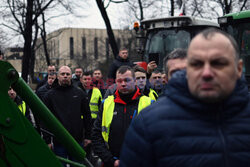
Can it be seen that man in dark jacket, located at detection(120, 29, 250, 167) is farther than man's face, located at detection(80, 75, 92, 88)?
No

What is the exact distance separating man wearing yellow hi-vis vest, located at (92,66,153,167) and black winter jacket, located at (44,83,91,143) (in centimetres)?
180

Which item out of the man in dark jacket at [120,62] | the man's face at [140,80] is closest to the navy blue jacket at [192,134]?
the man's face at [140,80]

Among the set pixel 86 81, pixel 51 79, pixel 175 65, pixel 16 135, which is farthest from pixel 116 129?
pixel 51 79

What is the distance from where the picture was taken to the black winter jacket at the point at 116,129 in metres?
3.97

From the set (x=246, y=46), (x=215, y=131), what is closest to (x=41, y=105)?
(x=215, y=131)

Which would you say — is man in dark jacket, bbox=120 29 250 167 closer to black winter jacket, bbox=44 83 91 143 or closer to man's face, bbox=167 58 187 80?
man's face, bbox=167 58 187 80

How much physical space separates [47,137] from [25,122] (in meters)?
3.59

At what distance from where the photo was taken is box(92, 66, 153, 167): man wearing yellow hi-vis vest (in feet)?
13.0

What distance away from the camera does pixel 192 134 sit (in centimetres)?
175

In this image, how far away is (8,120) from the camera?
79.0 inches

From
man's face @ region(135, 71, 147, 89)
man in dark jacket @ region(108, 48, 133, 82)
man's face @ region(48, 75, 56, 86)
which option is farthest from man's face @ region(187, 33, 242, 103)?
man in dark jacket @ region(108, 48, 133, 82)

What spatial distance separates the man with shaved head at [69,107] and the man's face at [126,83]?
6.24ft

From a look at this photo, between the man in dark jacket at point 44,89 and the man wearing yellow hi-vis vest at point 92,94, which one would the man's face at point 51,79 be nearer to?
the man in dark jacket at point 44,89

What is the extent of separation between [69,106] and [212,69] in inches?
173
